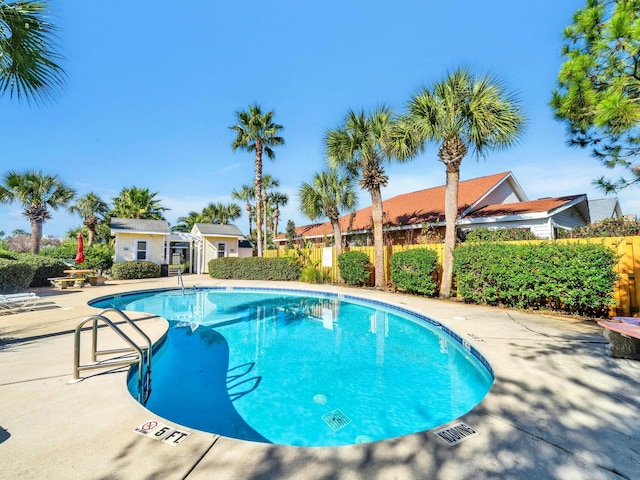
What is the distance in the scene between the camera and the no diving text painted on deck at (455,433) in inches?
93.8

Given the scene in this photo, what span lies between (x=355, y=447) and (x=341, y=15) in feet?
41.6

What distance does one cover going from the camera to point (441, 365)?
536cm

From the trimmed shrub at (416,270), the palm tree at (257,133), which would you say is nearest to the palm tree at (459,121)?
the trimmed shrub at (416,270)

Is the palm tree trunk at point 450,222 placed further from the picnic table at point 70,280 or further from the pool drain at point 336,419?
the picnic table at point 70,280

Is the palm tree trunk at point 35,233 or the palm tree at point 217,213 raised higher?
the palm tree at point 217,213

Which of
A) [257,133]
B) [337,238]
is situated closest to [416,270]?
[337,238]

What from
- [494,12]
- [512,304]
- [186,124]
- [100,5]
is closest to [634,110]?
[512,304]

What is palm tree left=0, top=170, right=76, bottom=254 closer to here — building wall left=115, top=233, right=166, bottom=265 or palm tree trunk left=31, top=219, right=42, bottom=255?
palm tree trunk left=31, top=219, right=42, bottom=255

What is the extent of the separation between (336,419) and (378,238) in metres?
10.1

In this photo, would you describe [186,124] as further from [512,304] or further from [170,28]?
[512,304]

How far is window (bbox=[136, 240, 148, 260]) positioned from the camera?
20.0 meters

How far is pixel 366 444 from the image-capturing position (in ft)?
7.77

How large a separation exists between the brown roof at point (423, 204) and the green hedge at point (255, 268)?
3.47 m

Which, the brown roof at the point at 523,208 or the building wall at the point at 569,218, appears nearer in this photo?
the brown roof at the point at 523,208
